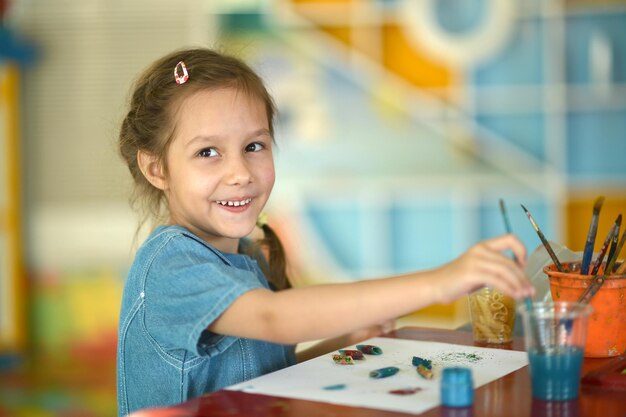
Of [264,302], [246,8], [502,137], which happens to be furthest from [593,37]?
[264,302]

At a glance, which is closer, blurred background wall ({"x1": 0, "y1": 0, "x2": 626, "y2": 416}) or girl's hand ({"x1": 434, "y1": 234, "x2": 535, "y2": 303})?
girl's hand ({"x1": 434, "y1": 234, "x2": 535, "y2": 303})

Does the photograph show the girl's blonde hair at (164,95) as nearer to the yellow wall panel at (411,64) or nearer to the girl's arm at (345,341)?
the girl's arm at (345,341)

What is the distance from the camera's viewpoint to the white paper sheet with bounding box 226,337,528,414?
3.63ft

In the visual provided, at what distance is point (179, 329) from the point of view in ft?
4.27

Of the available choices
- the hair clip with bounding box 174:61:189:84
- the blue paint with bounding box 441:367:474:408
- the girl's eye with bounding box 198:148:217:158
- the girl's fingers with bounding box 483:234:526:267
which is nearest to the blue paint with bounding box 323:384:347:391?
the blue paint with bounding box 441:367:474:408

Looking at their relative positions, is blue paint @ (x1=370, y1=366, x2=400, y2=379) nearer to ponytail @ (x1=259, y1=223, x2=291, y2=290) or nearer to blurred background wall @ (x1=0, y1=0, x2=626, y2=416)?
ponytail @ (x1=259, y1=223, x2=291, y2=290)

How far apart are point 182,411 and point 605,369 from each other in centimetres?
Result: 56

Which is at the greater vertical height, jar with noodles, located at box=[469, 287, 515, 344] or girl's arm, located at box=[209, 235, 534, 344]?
girl's arm, located at box=[209, 235, 534, 344]

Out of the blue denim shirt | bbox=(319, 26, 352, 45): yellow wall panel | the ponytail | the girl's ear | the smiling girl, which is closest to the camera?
the smiling girl

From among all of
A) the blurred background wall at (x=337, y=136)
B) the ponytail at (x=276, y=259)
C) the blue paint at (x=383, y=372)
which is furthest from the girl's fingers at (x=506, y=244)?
the blurred background wall at (x=337, y=136)

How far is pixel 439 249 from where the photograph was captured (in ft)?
15.7

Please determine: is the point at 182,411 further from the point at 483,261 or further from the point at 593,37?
the point at 593,37

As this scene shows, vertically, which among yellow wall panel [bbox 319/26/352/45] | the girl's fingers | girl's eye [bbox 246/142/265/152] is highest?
yellow wall panel [bbox 319/26/352/45]

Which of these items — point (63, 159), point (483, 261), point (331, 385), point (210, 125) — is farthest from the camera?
point (63, 159)
